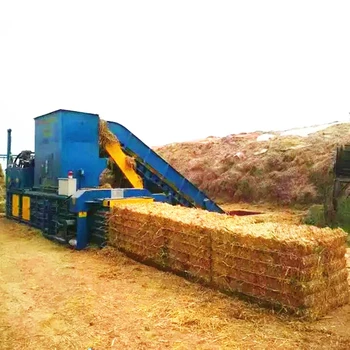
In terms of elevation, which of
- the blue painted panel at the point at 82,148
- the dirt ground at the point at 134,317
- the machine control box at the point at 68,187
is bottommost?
the dirt ground at the point at 134,317

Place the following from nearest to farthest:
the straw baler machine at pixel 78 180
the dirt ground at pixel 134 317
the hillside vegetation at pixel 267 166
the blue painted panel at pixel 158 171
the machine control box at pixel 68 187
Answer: the dirt ground at pixel 134 317, the straw baler machine at pixel 78 180, the machine control box at pixel 68 187, the blue painted panel at pixel 158 171, the hillside vegetation at pixel 267 166

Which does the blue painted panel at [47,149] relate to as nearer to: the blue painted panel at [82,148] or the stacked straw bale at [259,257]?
the blue painted panel at [82,148]

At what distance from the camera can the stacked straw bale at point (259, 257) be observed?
443cm

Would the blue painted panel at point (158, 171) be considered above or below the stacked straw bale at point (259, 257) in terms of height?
above

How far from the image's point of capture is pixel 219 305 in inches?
190

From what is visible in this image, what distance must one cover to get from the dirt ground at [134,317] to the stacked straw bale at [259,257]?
17cm

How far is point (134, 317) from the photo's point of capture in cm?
444

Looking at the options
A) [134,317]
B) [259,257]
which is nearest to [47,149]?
[134,317]

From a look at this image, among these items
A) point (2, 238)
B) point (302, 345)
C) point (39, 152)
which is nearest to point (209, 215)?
point (302, 345)

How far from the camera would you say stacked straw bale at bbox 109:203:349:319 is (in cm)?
443

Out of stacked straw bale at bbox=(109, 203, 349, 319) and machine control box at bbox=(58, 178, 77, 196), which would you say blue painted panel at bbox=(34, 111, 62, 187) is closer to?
machine control box at bbox=(58, 178, 77, 196)

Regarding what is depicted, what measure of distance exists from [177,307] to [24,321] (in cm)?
167

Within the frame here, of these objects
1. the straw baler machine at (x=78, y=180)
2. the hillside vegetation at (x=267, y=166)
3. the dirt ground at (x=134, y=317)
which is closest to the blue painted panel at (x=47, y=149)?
the straw baler machine at (x=78, y=180)

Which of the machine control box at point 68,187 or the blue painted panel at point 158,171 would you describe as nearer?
the machine control box at point 68,187
